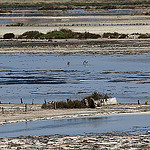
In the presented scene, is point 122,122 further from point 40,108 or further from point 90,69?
point 90,69

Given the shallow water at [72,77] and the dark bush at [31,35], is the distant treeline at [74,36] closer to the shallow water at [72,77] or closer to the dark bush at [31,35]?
the dark bush at [31,35]

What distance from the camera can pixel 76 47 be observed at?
63.3 meters

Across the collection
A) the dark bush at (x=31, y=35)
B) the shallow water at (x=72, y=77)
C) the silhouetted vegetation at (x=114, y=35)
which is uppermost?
the dark bush at (x=31, y=35)

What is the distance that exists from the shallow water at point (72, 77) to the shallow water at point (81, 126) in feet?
17.5

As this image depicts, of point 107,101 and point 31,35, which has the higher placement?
point 31,35

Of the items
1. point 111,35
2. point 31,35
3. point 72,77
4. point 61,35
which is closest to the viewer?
point 72,77

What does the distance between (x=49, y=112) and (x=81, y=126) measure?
3139 millimetres

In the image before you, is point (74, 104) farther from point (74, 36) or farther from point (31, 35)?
point (31, 35)

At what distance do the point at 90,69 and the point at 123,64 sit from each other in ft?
14.7

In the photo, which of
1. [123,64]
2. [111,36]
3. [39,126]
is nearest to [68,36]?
[111,36]

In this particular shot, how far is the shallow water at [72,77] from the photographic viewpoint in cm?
3183

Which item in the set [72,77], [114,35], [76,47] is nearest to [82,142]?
[72,77]

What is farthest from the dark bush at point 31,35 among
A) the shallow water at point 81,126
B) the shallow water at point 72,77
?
the shallow water at point 81,126

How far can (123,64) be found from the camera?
4709 centimetres
